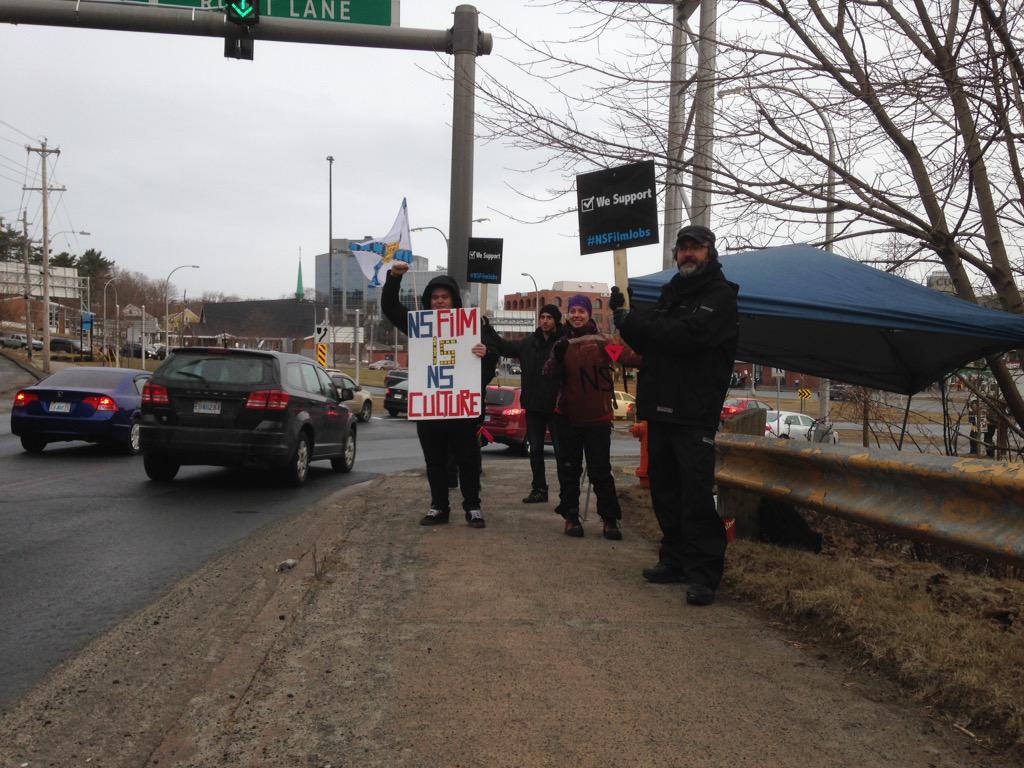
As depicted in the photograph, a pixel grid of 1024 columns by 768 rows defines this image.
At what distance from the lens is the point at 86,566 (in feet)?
21.7

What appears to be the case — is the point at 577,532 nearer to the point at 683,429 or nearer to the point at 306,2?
the point at 683,429

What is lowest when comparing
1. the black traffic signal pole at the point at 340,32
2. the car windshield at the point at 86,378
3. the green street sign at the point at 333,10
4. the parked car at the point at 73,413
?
the parked car at the point at 73,413

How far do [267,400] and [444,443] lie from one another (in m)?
4.17

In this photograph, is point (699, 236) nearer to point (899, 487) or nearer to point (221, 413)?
point (899, 487)

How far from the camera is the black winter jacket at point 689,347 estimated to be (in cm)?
526

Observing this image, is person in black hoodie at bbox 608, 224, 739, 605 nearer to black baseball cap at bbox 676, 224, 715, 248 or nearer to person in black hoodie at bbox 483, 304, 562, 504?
black baseball cap at bbox 676, 224, 715, 248

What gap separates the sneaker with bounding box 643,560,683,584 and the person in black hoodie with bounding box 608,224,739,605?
0.28 metres

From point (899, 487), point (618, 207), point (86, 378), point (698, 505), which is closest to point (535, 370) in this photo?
point (618, 207)

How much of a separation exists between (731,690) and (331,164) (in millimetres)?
47476

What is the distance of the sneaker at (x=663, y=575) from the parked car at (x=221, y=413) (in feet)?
21.1

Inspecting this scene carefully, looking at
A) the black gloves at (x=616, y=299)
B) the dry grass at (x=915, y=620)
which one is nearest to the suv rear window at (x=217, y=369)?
the black gloves at (x=616, y=299)

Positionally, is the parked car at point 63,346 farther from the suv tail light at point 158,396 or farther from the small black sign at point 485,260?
the small black sign at point 485,260

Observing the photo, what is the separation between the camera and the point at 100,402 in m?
14.5

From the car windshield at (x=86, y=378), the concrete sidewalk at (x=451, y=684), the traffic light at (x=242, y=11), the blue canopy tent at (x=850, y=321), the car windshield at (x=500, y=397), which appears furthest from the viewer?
the car windshield at (x=500, y=397)
